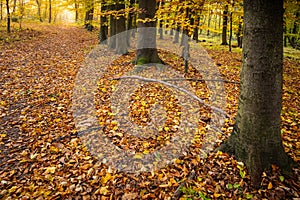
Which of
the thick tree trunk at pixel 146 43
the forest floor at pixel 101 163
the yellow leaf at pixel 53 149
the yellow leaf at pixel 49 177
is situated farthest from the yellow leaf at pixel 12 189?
the thick tree trunk at pixel 146 43

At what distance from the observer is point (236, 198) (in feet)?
9.34

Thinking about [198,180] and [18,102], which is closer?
[198,180]

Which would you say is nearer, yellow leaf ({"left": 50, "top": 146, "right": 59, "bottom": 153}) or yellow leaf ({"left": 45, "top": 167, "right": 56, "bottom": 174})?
yellow leaf ({"left": 45, "top": 167, "right": 56, "bottom": 174})

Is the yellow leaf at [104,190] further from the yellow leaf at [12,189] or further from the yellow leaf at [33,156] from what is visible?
the yellow leaf at [33,156]

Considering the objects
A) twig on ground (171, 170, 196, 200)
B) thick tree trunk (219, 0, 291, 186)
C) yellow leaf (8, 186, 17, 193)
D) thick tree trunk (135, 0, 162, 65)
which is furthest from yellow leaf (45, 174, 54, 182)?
thick tree trunk (135, 0, 162, 65)

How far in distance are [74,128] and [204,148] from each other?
2.90 metres

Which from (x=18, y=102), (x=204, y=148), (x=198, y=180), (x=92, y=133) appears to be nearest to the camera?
(x=198, y=180)

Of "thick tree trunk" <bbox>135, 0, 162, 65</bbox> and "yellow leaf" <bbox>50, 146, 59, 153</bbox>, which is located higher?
"thick tree trunk" <bbox>135, 0, 162, 65</bbox>

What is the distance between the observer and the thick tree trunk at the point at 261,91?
260cm

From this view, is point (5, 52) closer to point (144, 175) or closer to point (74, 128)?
point (74, 128)

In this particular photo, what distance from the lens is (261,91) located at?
2781mm

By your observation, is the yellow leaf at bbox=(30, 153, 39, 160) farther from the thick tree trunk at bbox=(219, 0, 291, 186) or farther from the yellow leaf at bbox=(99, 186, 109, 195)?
the thick tree trunk at bbox=(219, 0, 291, 186)

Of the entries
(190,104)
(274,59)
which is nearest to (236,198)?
(274,59)

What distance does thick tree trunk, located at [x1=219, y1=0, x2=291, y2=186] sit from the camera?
2602mm
